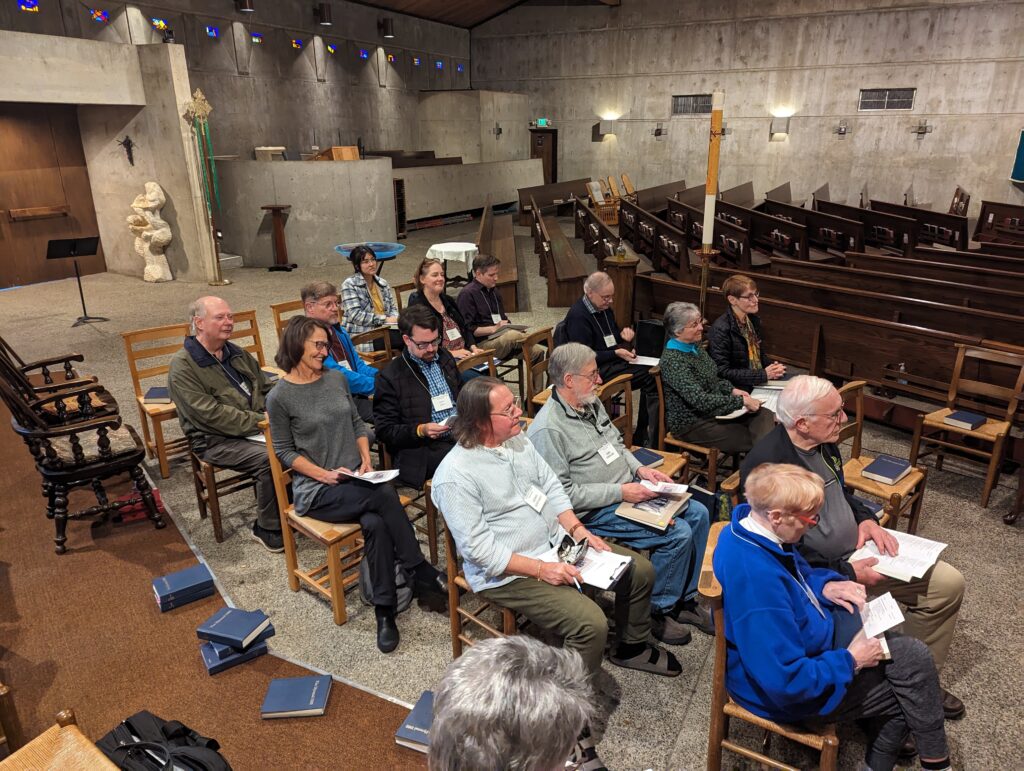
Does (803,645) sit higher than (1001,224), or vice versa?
(1001,224)

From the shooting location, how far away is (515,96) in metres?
17.0

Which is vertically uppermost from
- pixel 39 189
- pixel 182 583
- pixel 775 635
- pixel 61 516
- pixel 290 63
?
pixel 290 63

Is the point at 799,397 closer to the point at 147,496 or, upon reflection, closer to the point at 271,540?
the point at 271,540

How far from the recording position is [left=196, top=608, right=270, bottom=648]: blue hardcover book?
272cm

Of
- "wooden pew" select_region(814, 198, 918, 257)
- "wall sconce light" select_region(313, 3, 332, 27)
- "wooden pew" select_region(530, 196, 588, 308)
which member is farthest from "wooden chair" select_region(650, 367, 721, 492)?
"wall sconce light" select_region(313, 3, 332, 27)

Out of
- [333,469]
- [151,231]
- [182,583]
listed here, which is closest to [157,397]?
[182,583]

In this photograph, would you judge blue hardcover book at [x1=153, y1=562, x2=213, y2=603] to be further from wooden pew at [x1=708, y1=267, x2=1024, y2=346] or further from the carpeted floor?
wooden pew at [x1=708, y1=267, x2=1024, y2=346]

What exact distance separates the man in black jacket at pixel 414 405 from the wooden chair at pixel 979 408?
2.76 m

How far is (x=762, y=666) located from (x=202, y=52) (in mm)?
→ 13569

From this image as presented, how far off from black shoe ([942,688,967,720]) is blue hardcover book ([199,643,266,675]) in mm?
2594

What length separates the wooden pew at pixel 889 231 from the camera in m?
8.86

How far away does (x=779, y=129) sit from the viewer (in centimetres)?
1516

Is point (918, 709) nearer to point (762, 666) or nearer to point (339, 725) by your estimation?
point (762, 666)

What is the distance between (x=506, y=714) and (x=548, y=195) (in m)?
14.5
